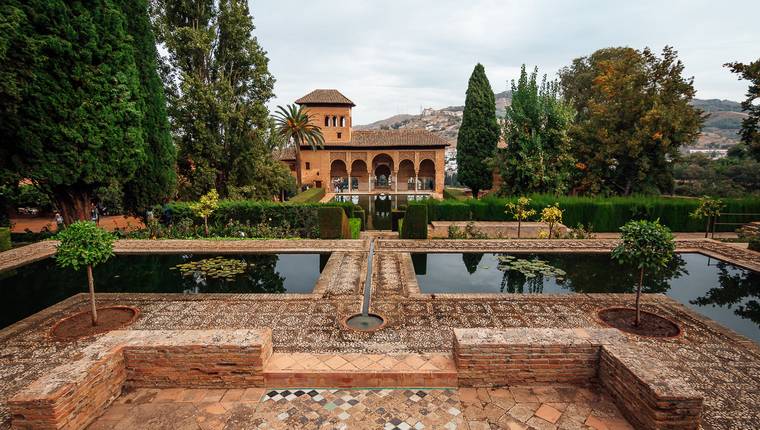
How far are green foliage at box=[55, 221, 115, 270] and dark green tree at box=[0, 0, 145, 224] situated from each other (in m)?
7.66

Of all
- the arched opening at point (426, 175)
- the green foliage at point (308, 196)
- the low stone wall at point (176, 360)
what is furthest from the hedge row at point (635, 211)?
the arched opening at point (426, 175)

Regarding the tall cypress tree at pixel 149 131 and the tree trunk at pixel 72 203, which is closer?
the tree trunk at pixel 72 203

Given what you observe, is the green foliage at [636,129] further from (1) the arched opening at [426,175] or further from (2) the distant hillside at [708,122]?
(1) the arched opening at [426,175]

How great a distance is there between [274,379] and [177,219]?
13191 mm

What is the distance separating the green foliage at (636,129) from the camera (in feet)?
61.1

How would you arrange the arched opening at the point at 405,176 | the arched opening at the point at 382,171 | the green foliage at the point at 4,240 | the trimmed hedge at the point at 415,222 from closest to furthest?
the green foliage at the point at 4,240
the trimmed hedge at the point at 415,222
the arched opening at the point at 382,171
the arched opening at the point at 405,176

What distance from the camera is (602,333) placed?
15.4ft

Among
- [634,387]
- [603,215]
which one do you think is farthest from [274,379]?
[603,215]

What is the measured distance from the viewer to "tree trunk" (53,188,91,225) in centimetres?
1347

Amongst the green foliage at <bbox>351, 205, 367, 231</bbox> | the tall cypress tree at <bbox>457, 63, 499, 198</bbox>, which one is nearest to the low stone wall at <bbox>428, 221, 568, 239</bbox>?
the green foliage at <bbox>351, 205, 367, 231</bbox>

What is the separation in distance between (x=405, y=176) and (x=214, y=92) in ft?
82.0

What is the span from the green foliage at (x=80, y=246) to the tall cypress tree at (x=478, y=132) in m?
25.1

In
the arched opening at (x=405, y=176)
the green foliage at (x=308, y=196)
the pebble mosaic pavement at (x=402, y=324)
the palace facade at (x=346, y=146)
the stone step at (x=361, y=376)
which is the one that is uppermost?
the palace facade at (x=346, y=146)

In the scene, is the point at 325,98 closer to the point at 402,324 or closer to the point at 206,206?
the point at 206,206
